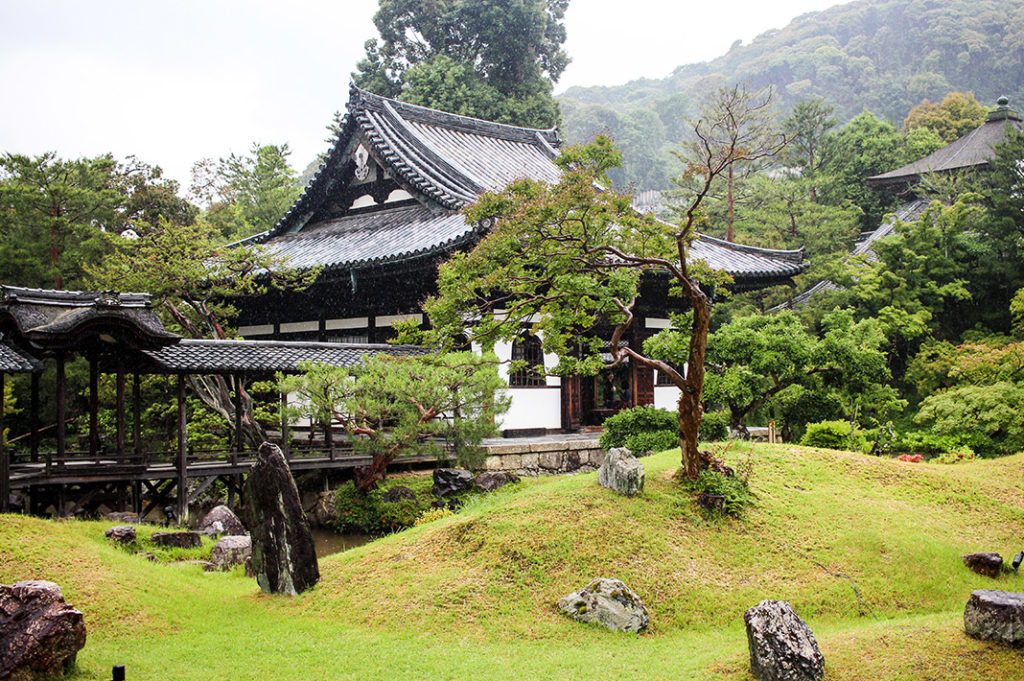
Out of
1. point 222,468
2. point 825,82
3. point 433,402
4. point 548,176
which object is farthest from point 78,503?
point 825,82

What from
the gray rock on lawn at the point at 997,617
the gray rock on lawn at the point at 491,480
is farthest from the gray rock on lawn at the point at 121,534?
the gray rock on lawn at the point at 997,617

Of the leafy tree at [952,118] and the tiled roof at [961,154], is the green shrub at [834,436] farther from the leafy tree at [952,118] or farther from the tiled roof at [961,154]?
the leafy tree at [952,118]

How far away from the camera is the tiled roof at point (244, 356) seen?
16.1 metres

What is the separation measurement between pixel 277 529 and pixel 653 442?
920 cm

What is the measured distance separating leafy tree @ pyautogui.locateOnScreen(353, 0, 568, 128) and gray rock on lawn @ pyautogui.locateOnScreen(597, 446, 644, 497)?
31.1 m

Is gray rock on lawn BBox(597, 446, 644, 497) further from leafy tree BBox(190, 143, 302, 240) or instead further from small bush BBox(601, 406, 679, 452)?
leafy tree BBox(190, 143, 302, 240)

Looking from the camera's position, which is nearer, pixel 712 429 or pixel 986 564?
pixel 986 564

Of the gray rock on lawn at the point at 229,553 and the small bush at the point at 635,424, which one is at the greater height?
the small bush at the point at 635,424

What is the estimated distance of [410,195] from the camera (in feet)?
79.7

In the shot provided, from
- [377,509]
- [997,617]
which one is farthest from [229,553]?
[997,617]

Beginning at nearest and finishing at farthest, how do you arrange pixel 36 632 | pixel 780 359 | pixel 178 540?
pixel 36 632
pixel 178 540
pixel 780 359

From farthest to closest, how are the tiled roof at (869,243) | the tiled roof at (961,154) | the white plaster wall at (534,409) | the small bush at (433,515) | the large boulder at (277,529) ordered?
the tiled roof at (961,154), the tiled roof at (869,243), the white plaster wall at (534,409), the small bush at (433,515), the large boulder at (277,529)

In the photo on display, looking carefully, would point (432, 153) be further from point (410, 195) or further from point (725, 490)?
point (725, 490)

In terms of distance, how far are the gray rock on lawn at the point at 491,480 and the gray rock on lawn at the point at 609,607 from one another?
8.19 m
